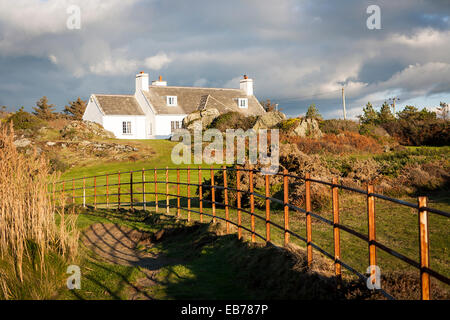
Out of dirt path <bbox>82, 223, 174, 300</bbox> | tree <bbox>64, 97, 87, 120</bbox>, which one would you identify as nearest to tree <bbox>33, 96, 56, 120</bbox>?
tree <bbox>64, 97, 87, 120</bbox>

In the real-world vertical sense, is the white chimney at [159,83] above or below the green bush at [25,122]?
above

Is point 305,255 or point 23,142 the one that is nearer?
point 305,255

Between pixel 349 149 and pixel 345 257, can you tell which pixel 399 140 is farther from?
pixel 345 257

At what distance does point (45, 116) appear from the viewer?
2712 inches

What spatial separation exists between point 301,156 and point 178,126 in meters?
32.1

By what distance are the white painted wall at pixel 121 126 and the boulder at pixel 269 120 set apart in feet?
54.8

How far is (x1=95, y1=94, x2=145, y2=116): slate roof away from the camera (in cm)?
4541

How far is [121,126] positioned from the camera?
45656mm

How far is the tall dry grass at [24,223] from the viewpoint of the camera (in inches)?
267

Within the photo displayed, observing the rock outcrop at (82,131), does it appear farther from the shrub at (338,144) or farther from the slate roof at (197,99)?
the shrub at (338,144)

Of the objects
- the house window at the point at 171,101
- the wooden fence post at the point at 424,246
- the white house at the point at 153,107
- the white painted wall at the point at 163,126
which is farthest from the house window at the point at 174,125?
the wooden fence post at the point at 424,246

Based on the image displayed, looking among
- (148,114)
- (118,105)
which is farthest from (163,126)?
(118,105)

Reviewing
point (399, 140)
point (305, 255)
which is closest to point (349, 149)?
point (399, 140)
